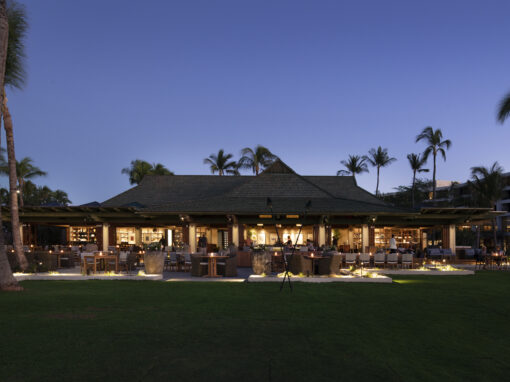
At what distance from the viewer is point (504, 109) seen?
1686 cm

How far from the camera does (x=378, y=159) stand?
5488 centimetres

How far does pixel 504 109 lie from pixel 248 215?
1356cm

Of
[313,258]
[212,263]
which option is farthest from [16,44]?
[313,258]

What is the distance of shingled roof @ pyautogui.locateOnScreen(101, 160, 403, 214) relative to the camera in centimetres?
2278

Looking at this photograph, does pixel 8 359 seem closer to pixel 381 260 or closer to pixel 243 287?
pixel 243 287

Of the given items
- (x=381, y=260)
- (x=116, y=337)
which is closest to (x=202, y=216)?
(x=381, y=260)

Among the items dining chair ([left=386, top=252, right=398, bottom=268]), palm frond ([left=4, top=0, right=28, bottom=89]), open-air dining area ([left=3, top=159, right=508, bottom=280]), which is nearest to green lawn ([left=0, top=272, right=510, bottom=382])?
open-air dining area ([left=3, top=159, right=508, bottom=280])

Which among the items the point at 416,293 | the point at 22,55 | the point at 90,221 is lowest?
the point at 416,293

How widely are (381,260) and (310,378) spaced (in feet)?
49.2

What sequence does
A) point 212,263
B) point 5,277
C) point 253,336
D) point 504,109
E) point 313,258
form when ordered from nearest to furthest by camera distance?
point 253,336, point 5,277, point 313,258, point 212,263, point 504,109

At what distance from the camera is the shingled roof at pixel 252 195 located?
22.8 metres

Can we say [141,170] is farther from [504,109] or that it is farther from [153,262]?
[504,109]

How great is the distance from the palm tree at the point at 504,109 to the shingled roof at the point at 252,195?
291 inches

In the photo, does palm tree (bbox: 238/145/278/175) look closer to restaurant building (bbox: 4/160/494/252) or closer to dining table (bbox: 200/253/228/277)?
restaurant building (bbox: 4/160/494/252)
